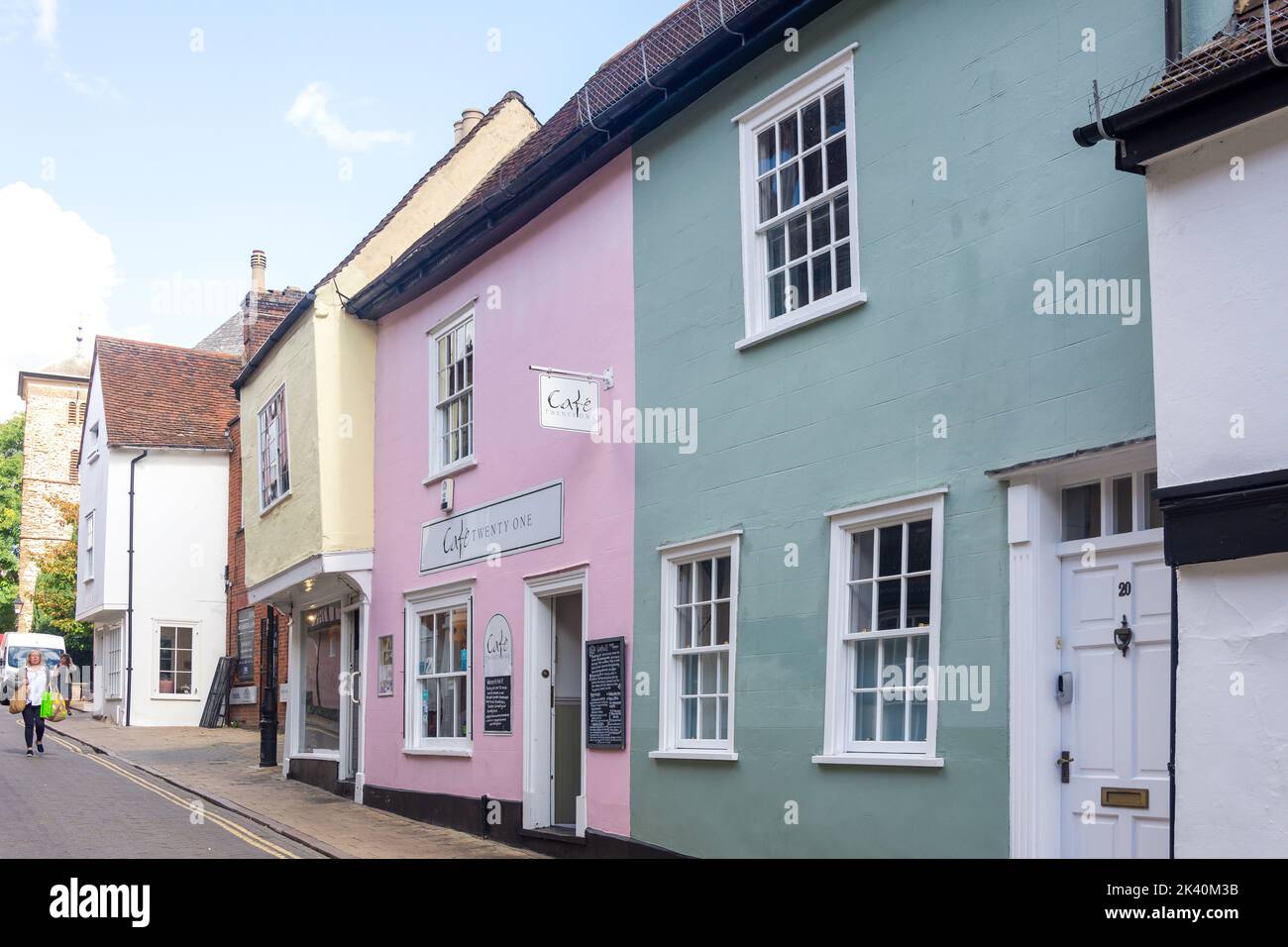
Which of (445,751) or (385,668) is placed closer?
(445,751)

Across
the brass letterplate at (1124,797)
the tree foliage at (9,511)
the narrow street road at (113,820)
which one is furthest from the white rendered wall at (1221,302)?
the tree foliage at (9,511)

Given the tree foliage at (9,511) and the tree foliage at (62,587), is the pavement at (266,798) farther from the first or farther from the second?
the tree foliage at (9,511)

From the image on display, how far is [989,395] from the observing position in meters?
7.75

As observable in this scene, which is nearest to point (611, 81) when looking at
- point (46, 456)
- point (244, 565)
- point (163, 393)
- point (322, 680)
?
point (322, 680)

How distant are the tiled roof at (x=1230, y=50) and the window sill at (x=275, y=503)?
1367 cm

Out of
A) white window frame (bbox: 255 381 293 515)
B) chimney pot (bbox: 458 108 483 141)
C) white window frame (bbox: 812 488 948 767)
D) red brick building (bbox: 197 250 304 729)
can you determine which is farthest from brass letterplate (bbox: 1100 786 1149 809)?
red brick building (bbox: 197 250 304 729)

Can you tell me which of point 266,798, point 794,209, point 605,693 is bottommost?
point 266,798

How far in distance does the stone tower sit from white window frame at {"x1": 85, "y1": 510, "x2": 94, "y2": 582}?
25915 millimetres

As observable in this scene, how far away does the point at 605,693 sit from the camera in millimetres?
11375

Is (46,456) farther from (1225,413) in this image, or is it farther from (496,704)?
(1225,413)

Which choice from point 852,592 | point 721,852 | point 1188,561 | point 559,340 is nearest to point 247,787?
point 559,340

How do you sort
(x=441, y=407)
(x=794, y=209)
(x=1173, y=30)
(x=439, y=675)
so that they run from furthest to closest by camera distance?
(x=441, y=407) < (x=439, y=675) < (x=794, y=209) < (x=1173, y=30)

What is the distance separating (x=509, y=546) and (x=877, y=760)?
5.97m

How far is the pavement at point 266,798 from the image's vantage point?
41.0 ft
